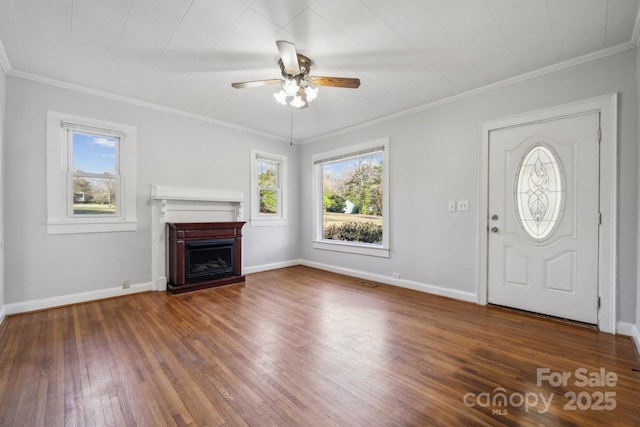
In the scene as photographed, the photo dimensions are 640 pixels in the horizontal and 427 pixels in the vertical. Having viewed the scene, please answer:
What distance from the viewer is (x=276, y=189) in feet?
18.1

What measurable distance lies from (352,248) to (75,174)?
4.04m

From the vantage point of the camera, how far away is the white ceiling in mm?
2023

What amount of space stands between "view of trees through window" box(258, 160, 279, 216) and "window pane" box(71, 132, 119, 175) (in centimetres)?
229

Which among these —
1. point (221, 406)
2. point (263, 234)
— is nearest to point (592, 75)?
point (221, 406)

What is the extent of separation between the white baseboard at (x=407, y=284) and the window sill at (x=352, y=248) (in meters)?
0.33

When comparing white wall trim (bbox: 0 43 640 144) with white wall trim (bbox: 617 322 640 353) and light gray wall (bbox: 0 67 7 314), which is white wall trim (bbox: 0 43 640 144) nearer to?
light gray wall (bbox: 0 67 7 314)

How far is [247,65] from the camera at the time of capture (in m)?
2.79

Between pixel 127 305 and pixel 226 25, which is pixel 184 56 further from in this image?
pixel 127 305

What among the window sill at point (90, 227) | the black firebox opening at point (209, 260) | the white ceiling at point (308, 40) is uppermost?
the white ceiling at point (308, 40)

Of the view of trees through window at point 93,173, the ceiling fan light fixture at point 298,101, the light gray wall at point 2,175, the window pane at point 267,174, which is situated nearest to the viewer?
the ceiling fan light fixture at point 298,101

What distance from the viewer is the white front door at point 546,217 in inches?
105

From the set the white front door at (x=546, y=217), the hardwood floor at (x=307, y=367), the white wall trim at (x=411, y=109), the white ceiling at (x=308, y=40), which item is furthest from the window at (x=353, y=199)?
the hardwood floor at (x=307, y=367)

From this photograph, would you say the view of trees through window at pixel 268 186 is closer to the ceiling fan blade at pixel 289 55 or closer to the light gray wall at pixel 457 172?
the light gray wall at pixel 457 172

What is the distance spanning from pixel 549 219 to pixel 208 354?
355cm
